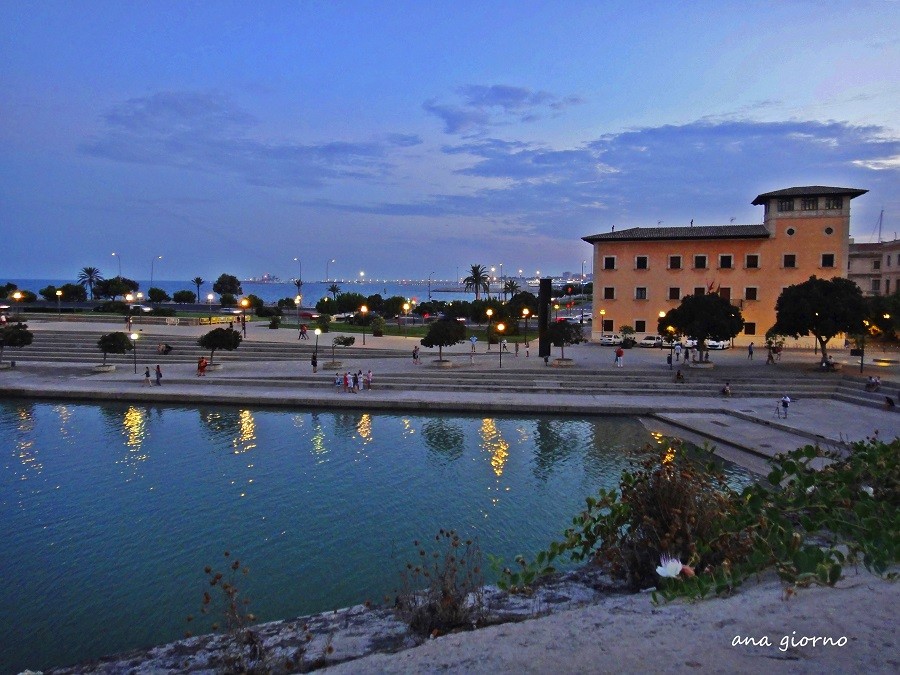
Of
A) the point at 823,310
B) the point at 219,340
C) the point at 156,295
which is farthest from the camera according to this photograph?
the point at 156,295

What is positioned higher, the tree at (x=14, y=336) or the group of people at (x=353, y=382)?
the tree at (x=14, y=336)

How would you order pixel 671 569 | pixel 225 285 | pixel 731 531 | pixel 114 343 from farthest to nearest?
pixel 225 285, pixel 114 343, pixel 731 531, pixel 671 569

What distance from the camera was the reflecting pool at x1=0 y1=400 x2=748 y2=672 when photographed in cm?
899

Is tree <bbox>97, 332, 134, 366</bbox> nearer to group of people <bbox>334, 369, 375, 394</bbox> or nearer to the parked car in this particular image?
group of people <bbox>334, 369, 375, 394</bbox>

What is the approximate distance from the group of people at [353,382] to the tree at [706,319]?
16212 mm

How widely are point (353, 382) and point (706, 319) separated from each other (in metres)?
17.4

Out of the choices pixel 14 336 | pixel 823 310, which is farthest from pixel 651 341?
pixel 14 336

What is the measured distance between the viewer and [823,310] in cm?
2778

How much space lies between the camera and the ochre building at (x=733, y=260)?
127 feet

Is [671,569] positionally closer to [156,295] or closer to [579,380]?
[579,380]

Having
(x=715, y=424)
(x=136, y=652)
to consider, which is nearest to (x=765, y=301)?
(x=715, y=424)

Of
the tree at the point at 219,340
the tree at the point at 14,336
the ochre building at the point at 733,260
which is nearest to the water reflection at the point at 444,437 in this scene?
the tree at the point at 219,340

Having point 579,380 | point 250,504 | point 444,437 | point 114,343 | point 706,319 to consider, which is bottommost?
point 250,504

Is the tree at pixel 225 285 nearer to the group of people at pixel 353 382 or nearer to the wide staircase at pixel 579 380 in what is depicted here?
the wide staircase at pixel 579 380
